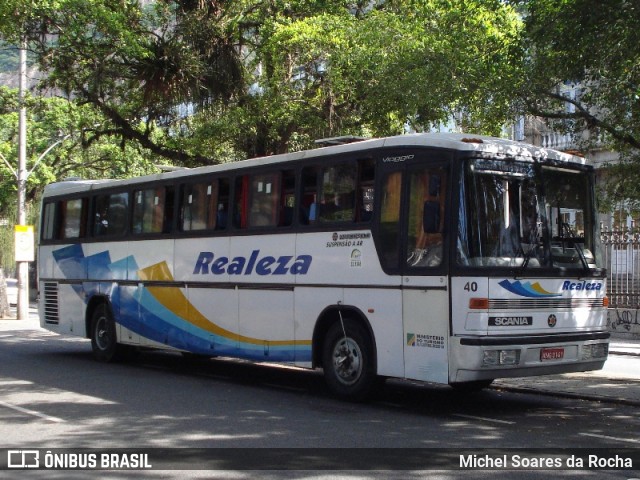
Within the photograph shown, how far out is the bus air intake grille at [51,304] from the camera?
19125 mm

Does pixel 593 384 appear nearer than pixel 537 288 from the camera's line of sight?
No

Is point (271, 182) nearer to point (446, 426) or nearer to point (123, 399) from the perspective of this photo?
point (123, 399)

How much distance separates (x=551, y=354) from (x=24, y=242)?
23.5 meters

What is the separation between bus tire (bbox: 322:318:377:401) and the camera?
11805 mm

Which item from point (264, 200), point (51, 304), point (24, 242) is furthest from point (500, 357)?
point (24, 242)

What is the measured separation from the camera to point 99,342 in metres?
18.0

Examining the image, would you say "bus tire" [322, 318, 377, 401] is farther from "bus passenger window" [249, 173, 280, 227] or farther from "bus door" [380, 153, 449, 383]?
"bus passenger window" [249, 173, 280, 227]

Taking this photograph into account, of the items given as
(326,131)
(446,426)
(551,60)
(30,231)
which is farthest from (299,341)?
(30,231)

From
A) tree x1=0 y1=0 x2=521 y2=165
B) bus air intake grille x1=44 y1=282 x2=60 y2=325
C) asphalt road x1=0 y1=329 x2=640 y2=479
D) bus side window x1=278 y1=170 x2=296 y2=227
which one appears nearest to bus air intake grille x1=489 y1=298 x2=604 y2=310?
asphalt road x1=0 y1=329 x2=640 y2=479

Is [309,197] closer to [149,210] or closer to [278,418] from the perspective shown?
[278,418]

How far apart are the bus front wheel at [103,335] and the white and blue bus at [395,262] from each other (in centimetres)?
222

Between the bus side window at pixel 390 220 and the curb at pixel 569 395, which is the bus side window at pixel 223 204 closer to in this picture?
the bus side window at pixel 390 220

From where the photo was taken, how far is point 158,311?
16062mm

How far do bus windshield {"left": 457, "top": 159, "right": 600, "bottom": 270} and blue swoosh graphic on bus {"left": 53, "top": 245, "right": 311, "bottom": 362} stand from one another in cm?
313
